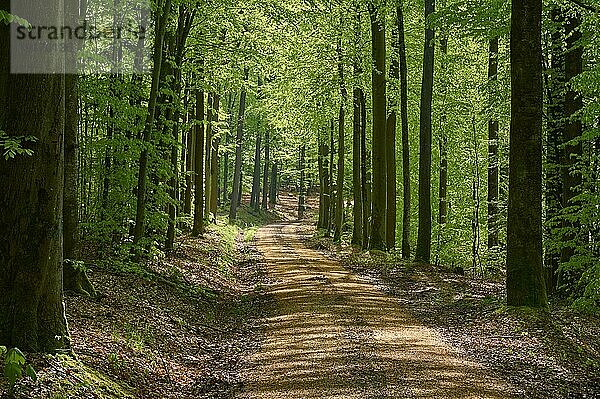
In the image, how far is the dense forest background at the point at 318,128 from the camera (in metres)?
7.01

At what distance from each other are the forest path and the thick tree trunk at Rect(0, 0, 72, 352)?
2.60 m

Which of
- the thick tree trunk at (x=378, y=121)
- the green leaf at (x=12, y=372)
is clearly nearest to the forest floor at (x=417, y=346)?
the green leaf at (x=12, y=372)

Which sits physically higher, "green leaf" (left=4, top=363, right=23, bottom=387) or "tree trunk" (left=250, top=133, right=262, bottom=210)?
"tree trunk" (left=250, top=133, right=262, bottom=210)

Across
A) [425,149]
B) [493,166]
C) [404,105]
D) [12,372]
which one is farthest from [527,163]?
[493,166]

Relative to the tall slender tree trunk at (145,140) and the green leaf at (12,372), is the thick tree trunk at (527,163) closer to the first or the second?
the tall slender tree trunk at (145,140)

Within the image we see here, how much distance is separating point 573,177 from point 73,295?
11.3m

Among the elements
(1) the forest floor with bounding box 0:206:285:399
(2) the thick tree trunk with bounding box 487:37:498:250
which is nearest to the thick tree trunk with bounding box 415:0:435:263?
(2) the thick tree trunk with bounding box 487:37:498:250

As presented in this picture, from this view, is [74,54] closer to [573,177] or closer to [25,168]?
[25,168]

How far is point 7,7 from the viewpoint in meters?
6.65

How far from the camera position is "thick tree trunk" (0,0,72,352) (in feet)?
22.3

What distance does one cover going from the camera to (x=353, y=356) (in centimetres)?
930

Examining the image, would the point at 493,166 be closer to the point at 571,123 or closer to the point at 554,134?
the point at 554,134

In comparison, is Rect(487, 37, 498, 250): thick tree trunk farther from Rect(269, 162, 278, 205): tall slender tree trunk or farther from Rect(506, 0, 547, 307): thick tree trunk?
Rect(269, 162, 278, 205): tall slender tree trunk

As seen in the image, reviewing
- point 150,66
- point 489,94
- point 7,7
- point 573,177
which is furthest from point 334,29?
point 7,7
